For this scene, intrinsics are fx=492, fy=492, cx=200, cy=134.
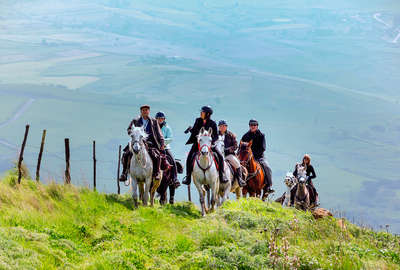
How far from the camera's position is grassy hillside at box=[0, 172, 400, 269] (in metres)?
8.23

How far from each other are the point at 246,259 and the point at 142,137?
19.4ft

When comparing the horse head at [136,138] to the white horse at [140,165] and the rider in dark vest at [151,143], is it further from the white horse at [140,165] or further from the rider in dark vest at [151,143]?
the rider in dark vest at [151,143]

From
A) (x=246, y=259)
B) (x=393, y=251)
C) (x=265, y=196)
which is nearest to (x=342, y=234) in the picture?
(x=393, y=251)

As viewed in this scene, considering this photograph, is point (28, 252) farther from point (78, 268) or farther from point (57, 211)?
point (57, 211)

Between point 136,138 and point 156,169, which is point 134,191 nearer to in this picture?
point 156,169

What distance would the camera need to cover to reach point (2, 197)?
1055cm

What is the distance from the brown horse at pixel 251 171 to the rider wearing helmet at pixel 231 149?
0.41m

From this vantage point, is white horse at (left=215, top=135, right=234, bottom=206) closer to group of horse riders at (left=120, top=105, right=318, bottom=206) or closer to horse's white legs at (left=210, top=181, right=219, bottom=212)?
group of horse riders at (left=120, top=105, right=318, bottom=206)

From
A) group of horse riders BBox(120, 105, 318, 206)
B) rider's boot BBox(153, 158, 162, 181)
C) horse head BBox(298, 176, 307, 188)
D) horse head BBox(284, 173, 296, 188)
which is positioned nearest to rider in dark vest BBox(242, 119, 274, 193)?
group of horse riders BBox(120, 105, 318, 206)

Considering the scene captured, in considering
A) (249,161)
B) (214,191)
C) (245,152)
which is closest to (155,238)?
(214,191)

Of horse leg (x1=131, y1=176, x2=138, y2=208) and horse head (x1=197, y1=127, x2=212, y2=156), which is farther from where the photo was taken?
horse head (x1=197, y1=127, x2=212, y2=156)

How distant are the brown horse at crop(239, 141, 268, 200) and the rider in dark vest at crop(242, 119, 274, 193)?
1.12ft

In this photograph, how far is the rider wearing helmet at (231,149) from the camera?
650 inches

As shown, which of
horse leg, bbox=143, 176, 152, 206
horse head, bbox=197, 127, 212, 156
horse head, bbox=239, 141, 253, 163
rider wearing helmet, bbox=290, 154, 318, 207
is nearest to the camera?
horse head, bbox=197, 127, 212, 156
